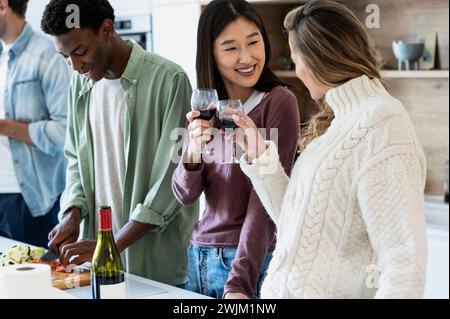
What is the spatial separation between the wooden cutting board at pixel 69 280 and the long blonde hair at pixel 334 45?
2.72ft

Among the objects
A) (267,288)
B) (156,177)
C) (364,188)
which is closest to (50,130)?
(156,177)

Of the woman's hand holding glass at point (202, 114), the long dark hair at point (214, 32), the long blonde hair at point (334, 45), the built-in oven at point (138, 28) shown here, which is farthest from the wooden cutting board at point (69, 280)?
the built-in oven at point (138, 28)

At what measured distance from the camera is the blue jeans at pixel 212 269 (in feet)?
6.04

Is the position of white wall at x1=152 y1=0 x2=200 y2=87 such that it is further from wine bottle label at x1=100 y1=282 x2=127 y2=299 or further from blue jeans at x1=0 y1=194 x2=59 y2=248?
wine bottle label at x1=100 y1=282 x2=127 y2=299

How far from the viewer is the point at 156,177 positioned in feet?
6.63

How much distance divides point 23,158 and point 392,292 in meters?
1.97

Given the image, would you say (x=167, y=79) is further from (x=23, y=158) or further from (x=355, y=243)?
(x=23, y=158)

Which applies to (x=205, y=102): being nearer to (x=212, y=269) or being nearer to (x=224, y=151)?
(x=224, y=151)

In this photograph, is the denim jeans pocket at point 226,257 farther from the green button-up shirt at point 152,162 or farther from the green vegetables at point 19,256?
the green vegetables at point 19,256

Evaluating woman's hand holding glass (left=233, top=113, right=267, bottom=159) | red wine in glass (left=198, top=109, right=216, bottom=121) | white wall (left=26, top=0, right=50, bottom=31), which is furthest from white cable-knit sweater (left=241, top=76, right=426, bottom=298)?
white wall (left=26, top=0, right=50, bottom=31)

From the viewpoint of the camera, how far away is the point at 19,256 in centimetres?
194

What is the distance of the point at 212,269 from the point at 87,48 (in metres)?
0.68

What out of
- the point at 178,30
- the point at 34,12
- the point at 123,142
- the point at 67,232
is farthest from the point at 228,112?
the point at 34,12

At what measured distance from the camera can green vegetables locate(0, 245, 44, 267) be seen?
193 cm
